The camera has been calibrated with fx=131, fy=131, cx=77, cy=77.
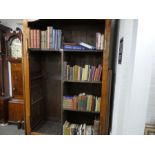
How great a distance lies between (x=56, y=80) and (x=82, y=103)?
70cm

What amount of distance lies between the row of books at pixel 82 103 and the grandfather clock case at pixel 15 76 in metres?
1.07

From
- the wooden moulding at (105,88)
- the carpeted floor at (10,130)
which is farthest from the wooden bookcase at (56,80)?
the carpeted floor at (10,130)

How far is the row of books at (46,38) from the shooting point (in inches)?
73.7

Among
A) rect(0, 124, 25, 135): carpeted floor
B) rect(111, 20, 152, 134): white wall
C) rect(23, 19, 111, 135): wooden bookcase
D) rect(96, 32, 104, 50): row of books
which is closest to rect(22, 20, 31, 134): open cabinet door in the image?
rect(23, 19, 111, 135): wooden bookcase

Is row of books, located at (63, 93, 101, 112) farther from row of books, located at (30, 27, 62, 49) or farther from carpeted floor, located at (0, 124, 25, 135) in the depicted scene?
carpeted floor, located at (0, 124, 25, 135)

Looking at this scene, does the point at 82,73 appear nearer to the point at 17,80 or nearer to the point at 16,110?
the point at 17,80

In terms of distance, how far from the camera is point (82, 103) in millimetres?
1990

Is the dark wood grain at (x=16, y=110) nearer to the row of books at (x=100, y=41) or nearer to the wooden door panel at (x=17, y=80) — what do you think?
the wooden door panel at (x=17, y=80)

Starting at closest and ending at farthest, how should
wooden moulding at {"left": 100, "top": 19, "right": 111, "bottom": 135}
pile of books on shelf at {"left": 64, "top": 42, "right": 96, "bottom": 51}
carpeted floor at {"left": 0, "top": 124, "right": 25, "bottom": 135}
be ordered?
wooden moulding at {"left": 100, "top": 19, "right": 111, "bottom": 135}
pile of books on shelf at {"left": 64, "top": 42, "right": 96, "bottom": 51}
carpeted floor at {"left": 0, "top": 124, "right": 25, "bottom": 135}

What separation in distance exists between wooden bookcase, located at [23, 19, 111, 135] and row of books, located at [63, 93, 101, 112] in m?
0.09

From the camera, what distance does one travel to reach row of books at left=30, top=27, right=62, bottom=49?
1871 millimetres

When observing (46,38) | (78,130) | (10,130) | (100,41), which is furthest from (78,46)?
(10,130)
